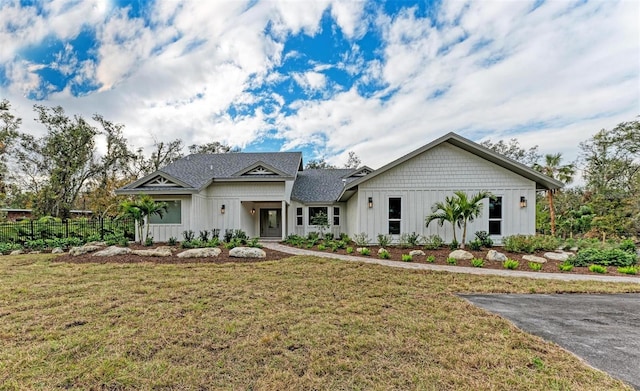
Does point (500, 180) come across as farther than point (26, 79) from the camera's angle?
No

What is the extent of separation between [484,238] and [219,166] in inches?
565

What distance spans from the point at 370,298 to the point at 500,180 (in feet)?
32.8

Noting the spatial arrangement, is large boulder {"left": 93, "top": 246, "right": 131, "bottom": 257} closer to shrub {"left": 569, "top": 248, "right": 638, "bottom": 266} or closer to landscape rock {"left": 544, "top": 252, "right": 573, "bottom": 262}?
landscape rock {"left": 544, "top": 252, "right": 573, "bottom": 262}

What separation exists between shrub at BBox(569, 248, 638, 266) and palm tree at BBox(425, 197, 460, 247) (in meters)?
3.47

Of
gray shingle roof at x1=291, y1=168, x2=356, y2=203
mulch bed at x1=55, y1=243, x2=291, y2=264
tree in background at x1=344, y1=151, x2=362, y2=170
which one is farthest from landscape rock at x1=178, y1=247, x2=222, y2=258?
tree in background at x1=344, y1=151, x2=362, y2=170

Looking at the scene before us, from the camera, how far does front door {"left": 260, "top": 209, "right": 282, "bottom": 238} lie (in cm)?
1825

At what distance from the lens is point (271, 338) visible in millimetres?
3303

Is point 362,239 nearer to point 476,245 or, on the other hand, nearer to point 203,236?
point 476,245

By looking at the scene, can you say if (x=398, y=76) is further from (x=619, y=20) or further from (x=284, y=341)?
(x=284, y=341)

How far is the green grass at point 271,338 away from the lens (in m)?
2.52

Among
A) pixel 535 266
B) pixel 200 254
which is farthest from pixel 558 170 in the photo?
pixel 200 254

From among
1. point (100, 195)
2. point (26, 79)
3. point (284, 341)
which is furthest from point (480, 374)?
point (100, 195)

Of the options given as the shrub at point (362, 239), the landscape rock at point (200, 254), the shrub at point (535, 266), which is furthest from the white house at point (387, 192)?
the landscape rock at point (200, 254)

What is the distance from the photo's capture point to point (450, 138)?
11516 millimetres
